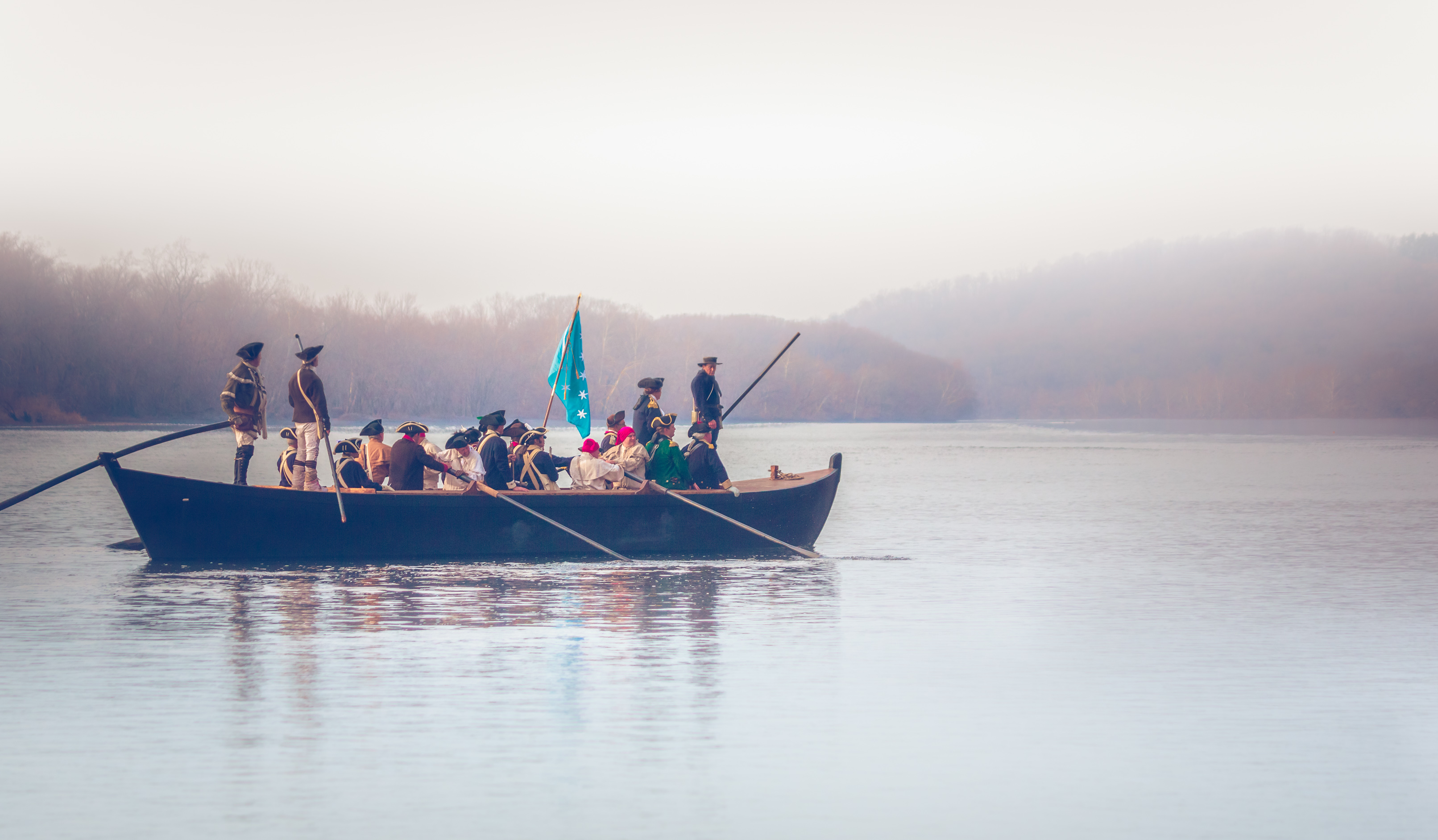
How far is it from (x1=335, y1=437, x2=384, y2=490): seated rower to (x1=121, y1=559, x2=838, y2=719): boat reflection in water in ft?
3.50

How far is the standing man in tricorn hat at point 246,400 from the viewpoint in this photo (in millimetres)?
14852

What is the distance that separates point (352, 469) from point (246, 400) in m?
1.34

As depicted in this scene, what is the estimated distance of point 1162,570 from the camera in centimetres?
1616

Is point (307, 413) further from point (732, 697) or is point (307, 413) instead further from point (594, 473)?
point (732, 697)

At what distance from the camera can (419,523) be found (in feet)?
49.4

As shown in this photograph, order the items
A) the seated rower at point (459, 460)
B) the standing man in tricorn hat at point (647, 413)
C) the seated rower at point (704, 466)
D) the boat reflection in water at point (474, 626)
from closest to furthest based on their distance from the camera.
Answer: the boat reflection in water at point (474, 626) → the seated rower at point (459, 460) → the seated rower at point (704, 466) → the standing man in tricorn hat at point (647, 413)

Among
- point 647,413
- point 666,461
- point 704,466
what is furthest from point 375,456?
point 704,466

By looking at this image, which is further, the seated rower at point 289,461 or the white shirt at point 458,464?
the white shirt at point 458,464

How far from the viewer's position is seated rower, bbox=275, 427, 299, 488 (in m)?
15.1

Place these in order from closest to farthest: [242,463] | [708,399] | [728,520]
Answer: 1. [242,463]
2. [728,520]
3. [708,399]

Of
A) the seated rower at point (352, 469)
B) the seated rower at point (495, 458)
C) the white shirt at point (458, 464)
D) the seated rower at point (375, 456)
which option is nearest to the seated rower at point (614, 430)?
the seated rower at point (495, 458)

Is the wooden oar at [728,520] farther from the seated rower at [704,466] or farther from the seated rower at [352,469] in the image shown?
Result: the seated rower at [352,469]

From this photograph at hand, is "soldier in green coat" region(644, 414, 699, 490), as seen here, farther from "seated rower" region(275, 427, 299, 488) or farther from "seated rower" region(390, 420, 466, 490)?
"seated rower" region(275, 427, 299, 488)

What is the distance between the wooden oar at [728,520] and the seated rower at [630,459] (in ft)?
0.20
